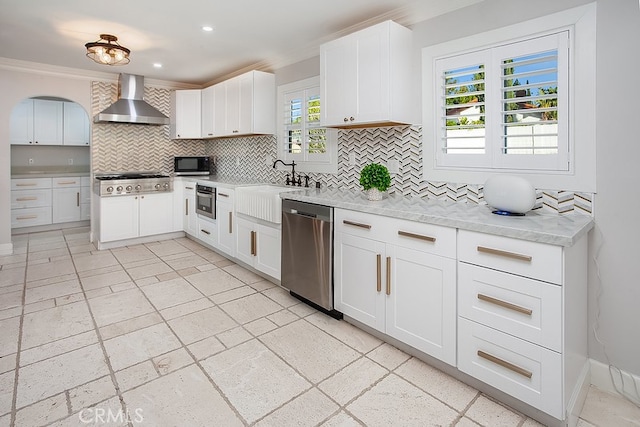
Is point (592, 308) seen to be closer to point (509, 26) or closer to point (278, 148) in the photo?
point (509, 26)

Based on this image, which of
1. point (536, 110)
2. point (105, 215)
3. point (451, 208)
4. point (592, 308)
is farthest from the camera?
point (105, 215)

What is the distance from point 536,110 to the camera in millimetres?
2188

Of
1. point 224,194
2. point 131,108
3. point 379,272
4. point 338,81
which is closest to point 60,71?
point 131,108

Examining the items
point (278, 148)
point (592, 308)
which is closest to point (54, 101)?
point (278, 148)

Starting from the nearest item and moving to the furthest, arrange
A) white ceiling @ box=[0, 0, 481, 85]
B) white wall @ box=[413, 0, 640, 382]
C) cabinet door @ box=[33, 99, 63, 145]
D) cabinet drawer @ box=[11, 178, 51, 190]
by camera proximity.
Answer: white wall @ box=[413, 0, 640, 382] < white ceiling @ box=[0, 0, 481, 85] < cabinet drawer @ box=[11, 178, 51, 190] < cabinet door @ box=[33, 99, 63, 145]

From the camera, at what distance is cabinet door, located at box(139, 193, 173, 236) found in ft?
17.1

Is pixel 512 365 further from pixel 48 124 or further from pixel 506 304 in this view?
pixel 48 124

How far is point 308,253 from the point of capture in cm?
295

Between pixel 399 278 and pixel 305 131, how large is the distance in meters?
2.29

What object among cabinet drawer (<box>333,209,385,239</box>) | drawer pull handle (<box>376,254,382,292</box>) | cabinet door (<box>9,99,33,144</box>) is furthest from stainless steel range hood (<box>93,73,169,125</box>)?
drawer pull handle (<box>376,254,382,292</box>)

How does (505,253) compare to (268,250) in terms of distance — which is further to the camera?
(268,250)

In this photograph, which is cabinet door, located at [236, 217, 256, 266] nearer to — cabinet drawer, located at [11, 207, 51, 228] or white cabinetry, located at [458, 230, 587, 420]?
white cabinetry, located at [458, 230, 587, 420]

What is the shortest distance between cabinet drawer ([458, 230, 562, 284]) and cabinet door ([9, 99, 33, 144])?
7.18 metres

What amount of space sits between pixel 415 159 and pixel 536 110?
92 centimetres
